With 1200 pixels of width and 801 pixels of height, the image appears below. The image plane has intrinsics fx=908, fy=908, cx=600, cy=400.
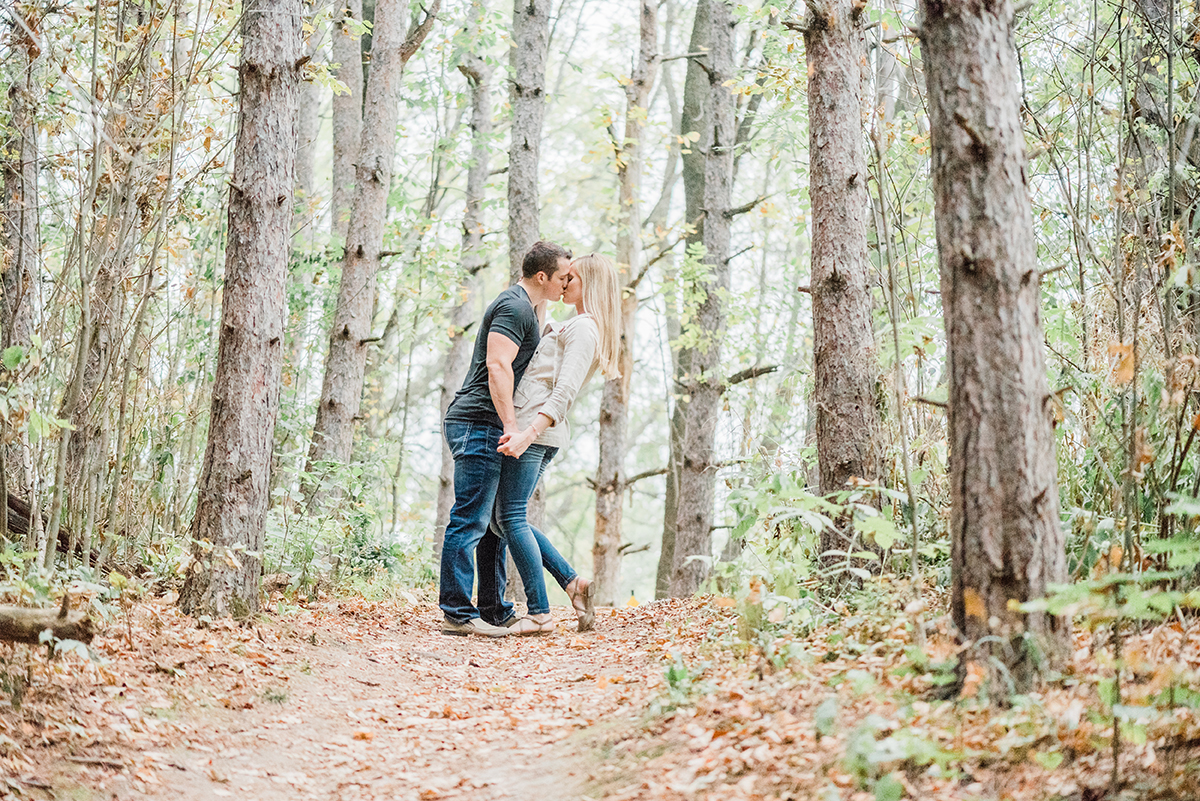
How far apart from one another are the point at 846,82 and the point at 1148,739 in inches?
144

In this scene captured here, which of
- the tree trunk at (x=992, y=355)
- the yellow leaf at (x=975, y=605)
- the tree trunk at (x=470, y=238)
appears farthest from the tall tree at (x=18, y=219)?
the tree trunk at (x=470, y=238)

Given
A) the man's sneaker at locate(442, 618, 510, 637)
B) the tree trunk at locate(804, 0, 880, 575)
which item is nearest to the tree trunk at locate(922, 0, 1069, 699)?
the tree trunk at locate(804, 0, 880, 575)

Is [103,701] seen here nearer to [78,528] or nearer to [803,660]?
[78,528]

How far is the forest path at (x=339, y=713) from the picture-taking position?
307 centimetres

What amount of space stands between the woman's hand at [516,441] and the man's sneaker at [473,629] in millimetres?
1197

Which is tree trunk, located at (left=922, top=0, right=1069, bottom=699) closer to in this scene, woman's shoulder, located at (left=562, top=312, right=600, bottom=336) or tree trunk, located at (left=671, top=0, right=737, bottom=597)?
woman's shoulder, located at (left=562, top=312, right=600, bottom=336)

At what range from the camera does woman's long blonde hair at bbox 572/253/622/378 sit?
5703 mm

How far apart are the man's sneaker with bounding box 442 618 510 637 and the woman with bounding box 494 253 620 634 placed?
15 centimetres

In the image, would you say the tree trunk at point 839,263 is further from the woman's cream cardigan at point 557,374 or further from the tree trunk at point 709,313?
the tree trunk at point 709,313

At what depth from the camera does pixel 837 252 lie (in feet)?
15.8

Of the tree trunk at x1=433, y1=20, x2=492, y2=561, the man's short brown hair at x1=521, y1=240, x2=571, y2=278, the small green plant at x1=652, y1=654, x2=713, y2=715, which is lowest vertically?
the small green plant at x1=652, y1=654, x2=713, y2=715

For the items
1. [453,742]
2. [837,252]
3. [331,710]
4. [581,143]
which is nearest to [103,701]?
[331,710]

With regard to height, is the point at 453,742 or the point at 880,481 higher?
the point at 880,481

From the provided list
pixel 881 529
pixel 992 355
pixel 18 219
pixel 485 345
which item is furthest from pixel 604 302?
pixel 18 219
